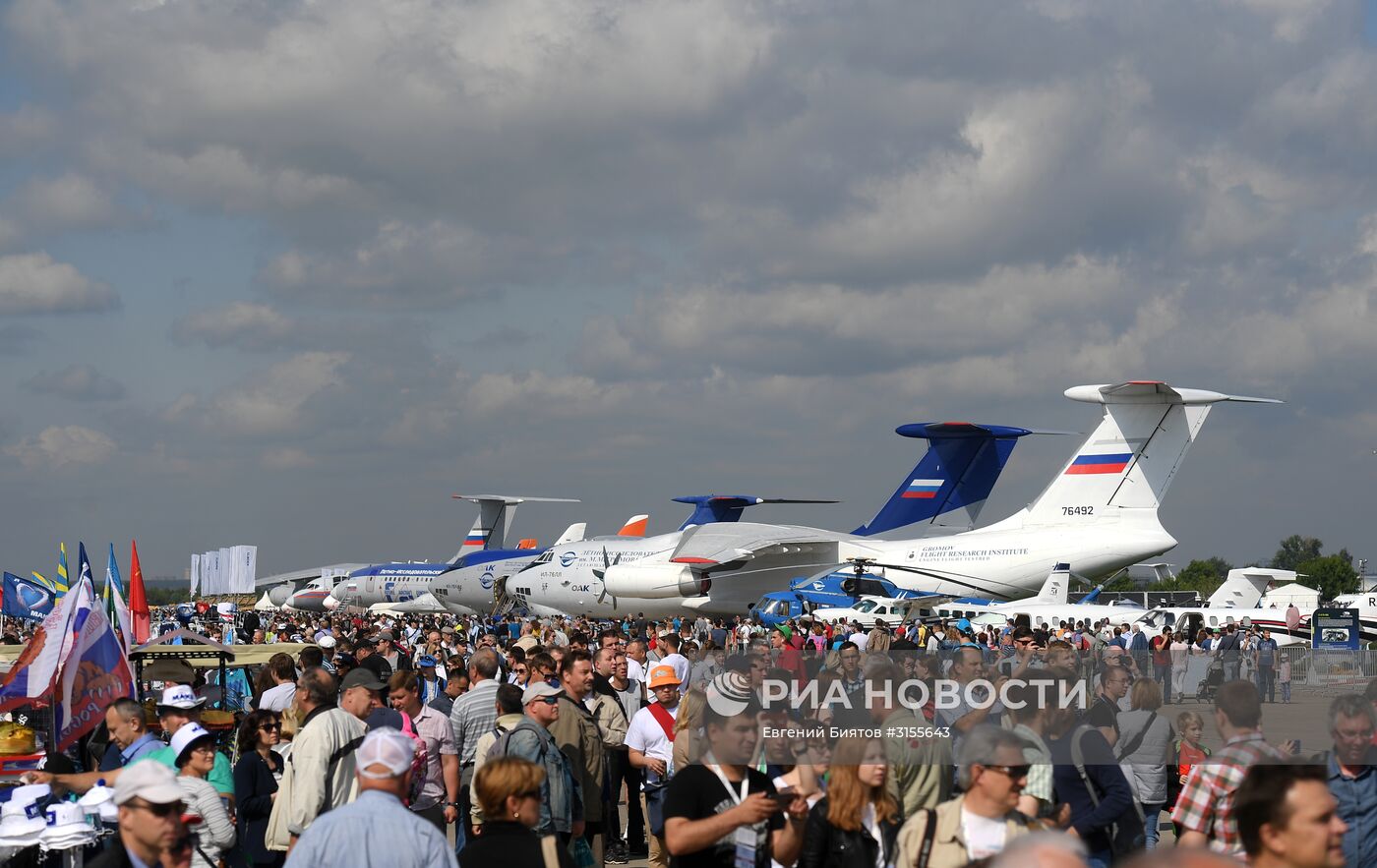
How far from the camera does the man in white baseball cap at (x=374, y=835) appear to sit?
4457 millimetres

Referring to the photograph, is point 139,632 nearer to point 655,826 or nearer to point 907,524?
point 655,826

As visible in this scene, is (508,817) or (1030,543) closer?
(508,817)

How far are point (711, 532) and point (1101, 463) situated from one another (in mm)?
12746

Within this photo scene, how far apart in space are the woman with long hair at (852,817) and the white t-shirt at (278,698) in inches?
219

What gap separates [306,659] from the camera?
9.74m

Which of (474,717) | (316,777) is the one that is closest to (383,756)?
(316,777)

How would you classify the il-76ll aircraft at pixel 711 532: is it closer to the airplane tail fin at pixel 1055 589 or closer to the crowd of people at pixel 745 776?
the airplane tail fin at pixel 1055 589

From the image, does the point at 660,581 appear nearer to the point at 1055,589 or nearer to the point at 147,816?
the point at 1055,589

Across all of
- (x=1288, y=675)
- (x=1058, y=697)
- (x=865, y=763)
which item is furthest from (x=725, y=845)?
(x=1288, y=675)

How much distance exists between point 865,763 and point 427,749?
3.88 meters

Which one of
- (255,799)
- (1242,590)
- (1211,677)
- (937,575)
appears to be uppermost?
(937,575)

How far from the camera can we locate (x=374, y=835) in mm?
4504

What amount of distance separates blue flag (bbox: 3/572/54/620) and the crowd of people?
1137cm

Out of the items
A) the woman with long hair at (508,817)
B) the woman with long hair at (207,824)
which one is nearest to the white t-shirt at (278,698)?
the woman with long hair at (207,824)
